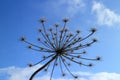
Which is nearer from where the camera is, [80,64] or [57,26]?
[80,64]

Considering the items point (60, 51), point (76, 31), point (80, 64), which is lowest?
point (80, 64)

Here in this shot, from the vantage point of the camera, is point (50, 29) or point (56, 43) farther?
point (50, 29)

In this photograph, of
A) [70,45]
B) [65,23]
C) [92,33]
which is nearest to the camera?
[70,45]

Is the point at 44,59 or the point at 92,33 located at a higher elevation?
the point at 92,33

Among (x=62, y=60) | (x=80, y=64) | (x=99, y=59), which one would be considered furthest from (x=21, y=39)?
(x=99, y=59)

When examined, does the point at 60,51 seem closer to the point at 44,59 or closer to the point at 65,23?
the point at 44,59

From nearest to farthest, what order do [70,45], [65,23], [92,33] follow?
[70,45], [92,33], [65,23]

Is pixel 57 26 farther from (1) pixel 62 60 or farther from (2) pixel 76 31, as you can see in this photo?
(1) pixel 62 60

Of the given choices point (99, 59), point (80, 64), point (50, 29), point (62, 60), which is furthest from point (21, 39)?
point (99, 59)

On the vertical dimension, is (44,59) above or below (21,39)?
below
